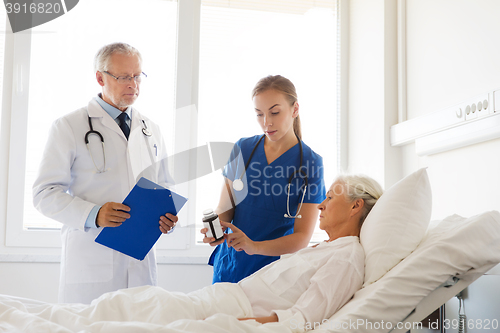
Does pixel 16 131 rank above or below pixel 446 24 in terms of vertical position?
below

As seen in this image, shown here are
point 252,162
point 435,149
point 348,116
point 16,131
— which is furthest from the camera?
point 348,116

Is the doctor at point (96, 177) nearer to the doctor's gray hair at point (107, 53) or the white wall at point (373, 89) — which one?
the doctor's gray hair at point (107, 53)

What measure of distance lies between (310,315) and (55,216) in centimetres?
110

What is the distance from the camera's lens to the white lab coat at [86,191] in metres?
1.69

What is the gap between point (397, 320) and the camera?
117 centimetres

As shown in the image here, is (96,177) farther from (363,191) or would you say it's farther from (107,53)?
(363,191)

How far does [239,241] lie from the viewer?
64.0 inches

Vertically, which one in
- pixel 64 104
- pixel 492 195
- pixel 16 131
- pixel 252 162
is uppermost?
pixel 64 104

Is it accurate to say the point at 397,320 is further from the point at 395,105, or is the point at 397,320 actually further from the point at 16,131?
the point at 16,131

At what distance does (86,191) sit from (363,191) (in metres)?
1.17

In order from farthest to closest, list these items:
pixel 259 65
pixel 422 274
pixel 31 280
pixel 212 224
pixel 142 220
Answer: pixel 259 65 < pixel 31 280 < pixel 142 220 < pixel 212 224 < pixel 422 274

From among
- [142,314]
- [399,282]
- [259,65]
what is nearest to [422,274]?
[399,282]

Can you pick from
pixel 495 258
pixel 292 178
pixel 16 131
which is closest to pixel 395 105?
pixel 292 178

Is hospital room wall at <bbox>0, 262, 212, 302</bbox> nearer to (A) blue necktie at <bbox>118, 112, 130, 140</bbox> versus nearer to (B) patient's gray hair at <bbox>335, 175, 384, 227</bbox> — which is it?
(A) blue necktie at <bbox>118, 112, 130, 140</bbox>
